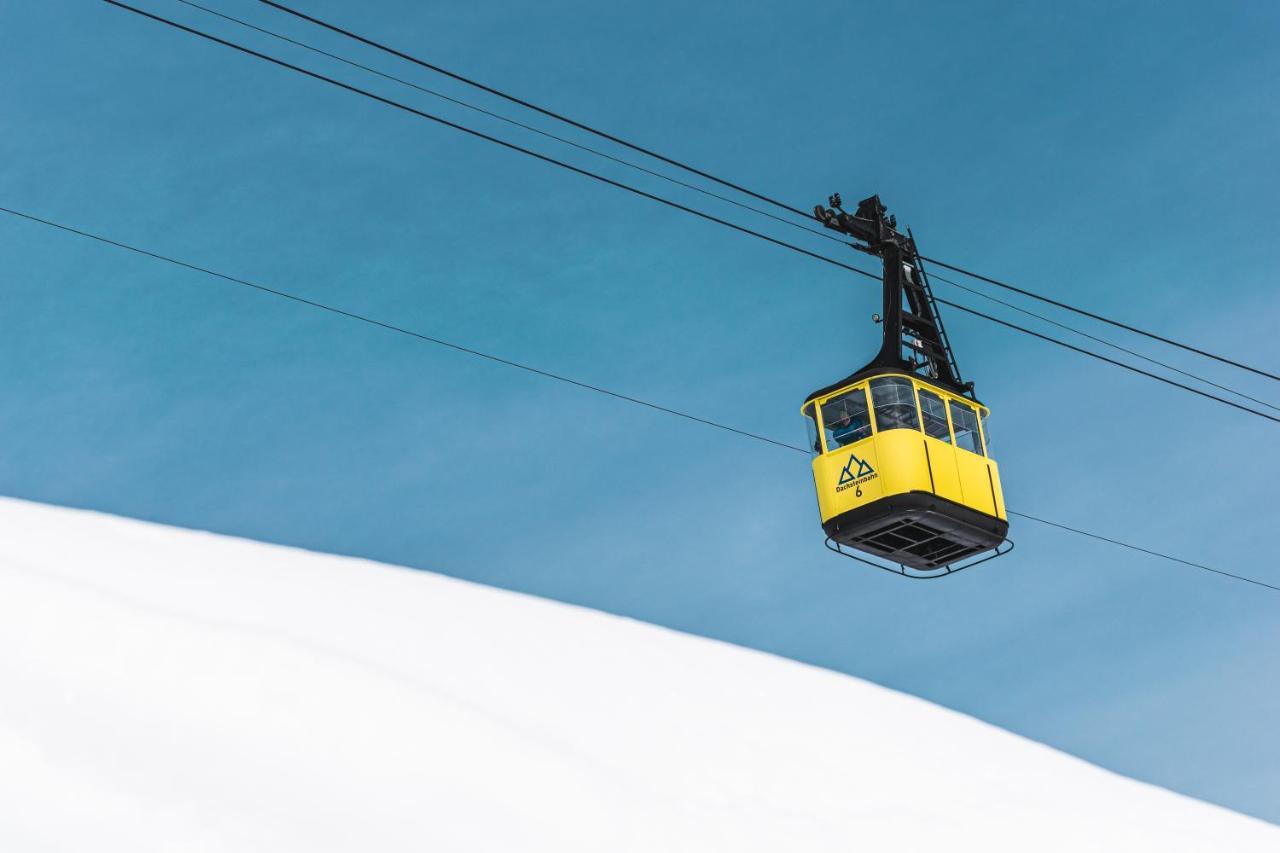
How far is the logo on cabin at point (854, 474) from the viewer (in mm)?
22594

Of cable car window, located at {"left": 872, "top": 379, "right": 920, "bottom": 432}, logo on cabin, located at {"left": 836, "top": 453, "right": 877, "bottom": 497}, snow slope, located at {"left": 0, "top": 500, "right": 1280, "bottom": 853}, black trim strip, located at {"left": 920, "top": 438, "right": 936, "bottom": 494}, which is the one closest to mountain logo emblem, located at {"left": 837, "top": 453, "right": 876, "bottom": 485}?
logo on cabin, located at {"left": 836, "top": 453, "right": 877, "bottom": 497}

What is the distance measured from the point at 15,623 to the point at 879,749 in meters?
15.9

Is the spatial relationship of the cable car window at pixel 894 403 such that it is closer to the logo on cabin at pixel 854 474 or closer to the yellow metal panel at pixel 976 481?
the logo on cabin at pixel 854 474

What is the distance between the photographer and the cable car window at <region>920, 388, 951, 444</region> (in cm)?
2344

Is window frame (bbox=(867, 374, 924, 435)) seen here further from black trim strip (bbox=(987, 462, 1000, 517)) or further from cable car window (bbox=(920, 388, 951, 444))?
black trim strip (bbox=(987, 462, 1000, 517))

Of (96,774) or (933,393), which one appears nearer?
(96,774)

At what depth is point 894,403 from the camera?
23.3m

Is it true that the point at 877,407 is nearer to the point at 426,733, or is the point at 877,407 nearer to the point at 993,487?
the point at 993,487

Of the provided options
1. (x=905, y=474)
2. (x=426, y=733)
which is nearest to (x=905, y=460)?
(x=905, y=474)

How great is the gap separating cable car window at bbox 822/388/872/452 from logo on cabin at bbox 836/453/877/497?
1.41 ft

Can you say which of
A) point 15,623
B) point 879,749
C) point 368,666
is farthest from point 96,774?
point 879,749

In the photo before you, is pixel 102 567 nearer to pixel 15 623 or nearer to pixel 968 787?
pixel 15 623

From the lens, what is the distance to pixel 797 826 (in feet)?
73.3

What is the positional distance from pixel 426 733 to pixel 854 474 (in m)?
7.49
